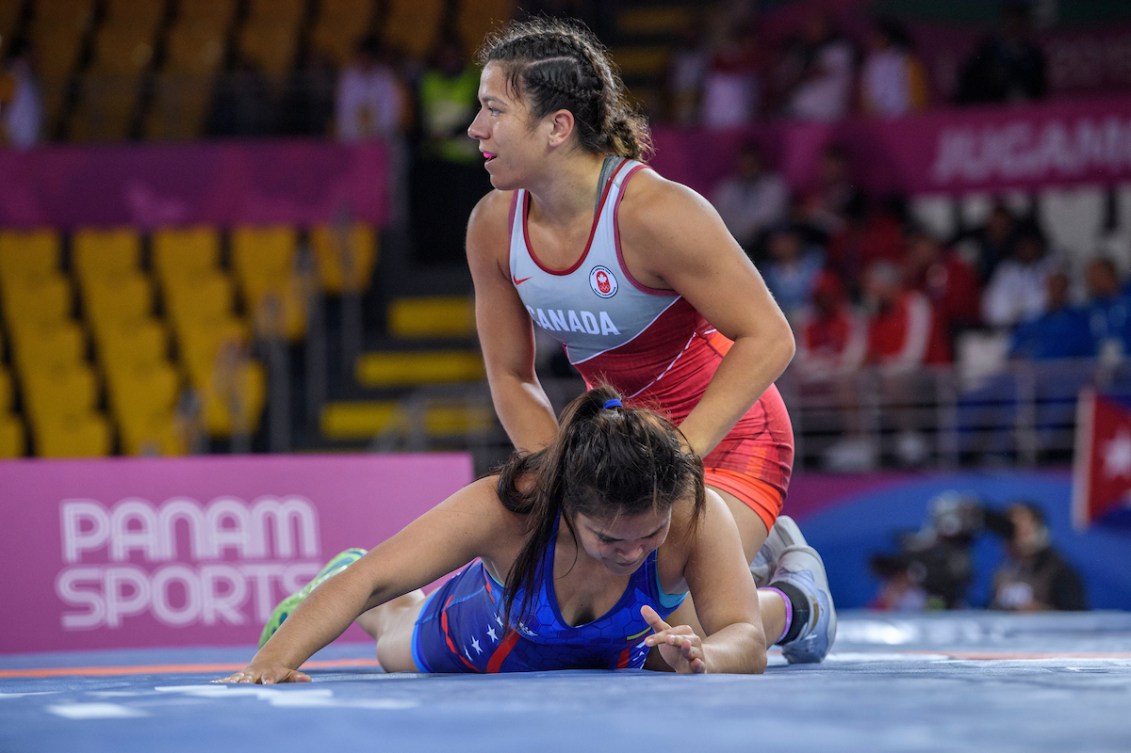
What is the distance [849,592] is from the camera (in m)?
8.41

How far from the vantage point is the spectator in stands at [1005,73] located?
35.7ft

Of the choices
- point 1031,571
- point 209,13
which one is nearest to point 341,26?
point 209,13

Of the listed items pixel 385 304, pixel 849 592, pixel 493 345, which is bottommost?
pixel 849 592

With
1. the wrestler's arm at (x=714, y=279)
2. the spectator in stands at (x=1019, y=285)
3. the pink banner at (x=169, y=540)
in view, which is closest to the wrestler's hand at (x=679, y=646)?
the wrestler's arm at (x=714, y=279)

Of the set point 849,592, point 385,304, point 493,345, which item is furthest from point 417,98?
point 493,345

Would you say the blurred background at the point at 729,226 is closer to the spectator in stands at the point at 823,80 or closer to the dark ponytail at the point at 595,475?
the spectator in stands at the point at 823,80

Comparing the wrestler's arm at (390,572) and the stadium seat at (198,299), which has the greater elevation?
the stadium seat at (198,299)

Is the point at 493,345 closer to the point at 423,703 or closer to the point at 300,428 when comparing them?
the point at 423,703

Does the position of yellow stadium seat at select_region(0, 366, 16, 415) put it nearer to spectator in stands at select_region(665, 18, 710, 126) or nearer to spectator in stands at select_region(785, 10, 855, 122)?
spectator in stands at select_region(665, 18, 710, 126)

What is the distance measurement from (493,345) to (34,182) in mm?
7599

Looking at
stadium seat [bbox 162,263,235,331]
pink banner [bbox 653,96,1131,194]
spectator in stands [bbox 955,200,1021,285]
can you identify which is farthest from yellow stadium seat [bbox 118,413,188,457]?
spectator in stands [bbox 955,200,1021,285]

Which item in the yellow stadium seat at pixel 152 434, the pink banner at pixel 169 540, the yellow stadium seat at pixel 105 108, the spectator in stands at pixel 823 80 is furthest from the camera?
the yellow stadium seat at pixel 105 108

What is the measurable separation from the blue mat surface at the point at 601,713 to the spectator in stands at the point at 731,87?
27.9 feet

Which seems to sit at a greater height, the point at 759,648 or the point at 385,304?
the point at 385,304
